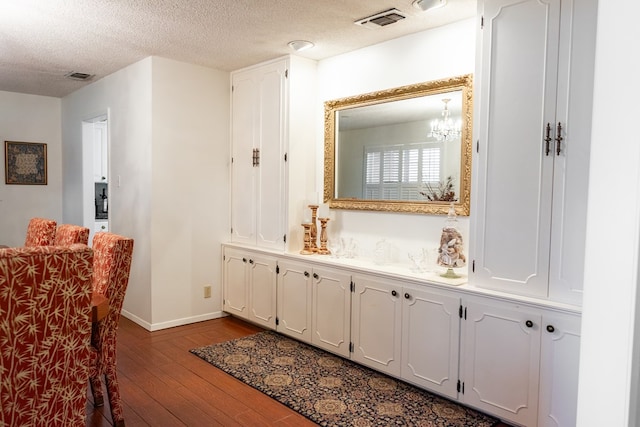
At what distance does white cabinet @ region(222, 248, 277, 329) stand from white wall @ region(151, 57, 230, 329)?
0.55ft

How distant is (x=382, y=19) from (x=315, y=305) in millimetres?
2167

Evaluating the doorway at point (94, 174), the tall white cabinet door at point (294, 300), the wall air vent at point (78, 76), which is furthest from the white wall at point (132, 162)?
the tall white cabinet door at point (294, 300)

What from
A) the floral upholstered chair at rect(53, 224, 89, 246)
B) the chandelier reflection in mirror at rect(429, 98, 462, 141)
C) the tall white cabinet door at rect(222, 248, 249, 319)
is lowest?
the tall white cabinet door at rect(222, 248, 249, 319)

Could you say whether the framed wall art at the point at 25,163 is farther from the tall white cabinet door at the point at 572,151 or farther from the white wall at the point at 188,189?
the tall white cabinet door at the point at 572,151

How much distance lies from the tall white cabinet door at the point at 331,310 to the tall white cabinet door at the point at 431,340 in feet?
1.69

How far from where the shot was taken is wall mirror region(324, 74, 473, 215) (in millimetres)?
2998

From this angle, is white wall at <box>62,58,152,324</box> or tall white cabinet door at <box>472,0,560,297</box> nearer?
tall white cabinet door at <box>472,0,560,297</box>

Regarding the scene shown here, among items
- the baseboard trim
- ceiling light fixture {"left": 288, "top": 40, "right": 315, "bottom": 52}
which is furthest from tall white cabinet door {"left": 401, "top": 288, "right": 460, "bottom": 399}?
the baseboard trim

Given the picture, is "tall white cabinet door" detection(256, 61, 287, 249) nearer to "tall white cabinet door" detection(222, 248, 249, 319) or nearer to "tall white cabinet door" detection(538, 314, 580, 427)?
"tall white cabinet door" detection(222, 248, 249, 319)

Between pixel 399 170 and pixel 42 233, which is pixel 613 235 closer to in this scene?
pixel 399 170

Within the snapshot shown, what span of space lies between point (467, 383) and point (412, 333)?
44 centimetres

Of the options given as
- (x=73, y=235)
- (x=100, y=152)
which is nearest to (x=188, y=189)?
(x=73, y=235)

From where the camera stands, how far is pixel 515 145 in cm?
243

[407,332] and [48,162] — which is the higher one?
[48,162]
